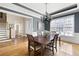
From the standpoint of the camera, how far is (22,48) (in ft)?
8.41

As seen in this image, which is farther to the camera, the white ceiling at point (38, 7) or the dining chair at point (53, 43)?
the dining chair at point (53, 43)

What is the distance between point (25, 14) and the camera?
2604 millimetres

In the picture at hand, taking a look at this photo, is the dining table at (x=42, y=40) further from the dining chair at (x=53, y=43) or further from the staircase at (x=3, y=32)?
the staircase at (x=3, y=32)

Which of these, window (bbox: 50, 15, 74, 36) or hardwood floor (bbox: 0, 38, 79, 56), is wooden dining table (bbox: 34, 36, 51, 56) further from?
window (bbox: 50, 15, 74, 36)

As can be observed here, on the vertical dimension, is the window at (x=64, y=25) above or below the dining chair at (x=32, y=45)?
above

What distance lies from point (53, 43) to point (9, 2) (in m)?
1.65

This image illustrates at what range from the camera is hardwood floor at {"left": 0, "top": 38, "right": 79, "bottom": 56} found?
98.1 inches

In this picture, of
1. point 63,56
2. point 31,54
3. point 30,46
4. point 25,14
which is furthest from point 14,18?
point 63,56

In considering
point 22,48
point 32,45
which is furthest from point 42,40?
point 22,48

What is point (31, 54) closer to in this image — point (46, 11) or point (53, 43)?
point (53, 43)

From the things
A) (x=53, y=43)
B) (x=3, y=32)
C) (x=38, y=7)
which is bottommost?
(x=53, y=43)

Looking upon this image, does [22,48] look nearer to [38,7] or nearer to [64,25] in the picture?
[38,7]

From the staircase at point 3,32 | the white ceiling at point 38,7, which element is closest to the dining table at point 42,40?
the white ceiling at point 38,7

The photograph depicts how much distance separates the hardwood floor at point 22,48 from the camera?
8.18ft
